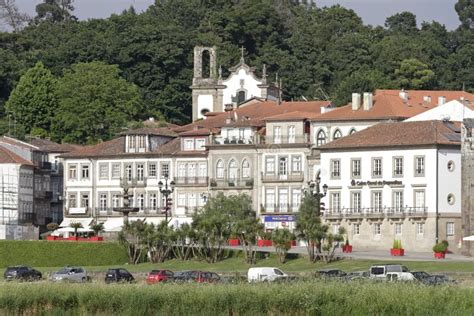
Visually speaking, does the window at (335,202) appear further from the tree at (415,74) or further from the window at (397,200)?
the tree at (415,74)

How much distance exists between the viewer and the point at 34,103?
576ft

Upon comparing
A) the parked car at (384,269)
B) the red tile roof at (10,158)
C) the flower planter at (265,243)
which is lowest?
the parked car at (384,269)

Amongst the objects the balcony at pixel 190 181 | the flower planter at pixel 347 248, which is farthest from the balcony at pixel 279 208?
the flower planter at pixel 347 248

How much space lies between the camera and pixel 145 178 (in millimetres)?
147250

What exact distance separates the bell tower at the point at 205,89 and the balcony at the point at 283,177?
1160 inches

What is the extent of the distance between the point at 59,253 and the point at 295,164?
926 inches

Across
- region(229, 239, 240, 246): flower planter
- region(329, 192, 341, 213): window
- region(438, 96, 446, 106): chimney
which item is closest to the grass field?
region(229, 239, 240, 246): flower planter

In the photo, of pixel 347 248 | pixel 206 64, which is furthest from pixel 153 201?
pixel 206 64

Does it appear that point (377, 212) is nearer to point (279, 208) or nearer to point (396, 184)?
point (396, 184)

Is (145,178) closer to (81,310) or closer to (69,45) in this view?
(69,45)

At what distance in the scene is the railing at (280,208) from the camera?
460ft

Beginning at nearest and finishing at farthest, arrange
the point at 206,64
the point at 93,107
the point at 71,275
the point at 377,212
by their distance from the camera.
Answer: the point at 71,275
the point at 377,212
the point at 93,107
the point at 206,64

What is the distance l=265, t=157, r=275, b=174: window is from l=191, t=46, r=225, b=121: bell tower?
29.0m

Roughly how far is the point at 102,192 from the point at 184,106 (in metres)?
41.4
